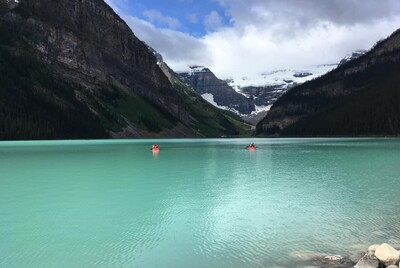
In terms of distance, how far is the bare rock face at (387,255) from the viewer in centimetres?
1518

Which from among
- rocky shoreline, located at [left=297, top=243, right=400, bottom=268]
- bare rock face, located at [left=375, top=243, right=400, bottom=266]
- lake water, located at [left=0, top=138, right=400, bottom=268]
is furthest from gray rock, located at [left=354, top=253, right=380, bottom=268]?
lake water, located at [left=0, top=138, right=400, bottom=268]

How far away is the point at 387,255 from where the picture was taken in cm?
1530

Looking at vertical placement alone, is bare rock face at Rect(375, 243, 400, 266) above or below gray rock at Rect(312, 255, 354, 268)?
above

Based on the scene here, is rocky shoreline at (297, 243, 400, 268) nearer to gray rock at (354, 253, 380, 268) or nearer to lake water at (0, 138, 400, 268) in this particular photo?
gray rock at (354, 253, 380, 268)

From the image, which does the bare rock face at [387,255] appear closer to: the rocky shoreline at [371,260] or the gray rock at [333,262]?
the rocky shoreline at [371,260]

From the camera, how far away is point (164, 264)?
17.0 meters

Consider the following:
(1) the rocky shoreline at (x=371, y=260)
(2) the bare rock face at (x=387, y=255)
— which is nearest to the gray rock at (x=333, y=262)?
(1) the rocky shoreline at (x=371, y=260)

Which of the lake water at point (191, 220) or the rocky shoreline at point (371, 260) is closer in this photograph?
the rocky shoreline at point (371, 260)

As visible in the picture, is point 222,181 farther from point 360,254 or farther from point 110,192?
point 360,254

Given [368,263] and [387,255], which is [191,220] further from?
[387,255]

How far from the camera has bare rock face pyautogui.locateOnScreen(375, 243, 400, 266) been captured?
1518 cm

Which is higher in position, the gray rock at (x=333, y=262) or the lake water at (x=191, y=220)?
the gray rock at (x=333, y=262)

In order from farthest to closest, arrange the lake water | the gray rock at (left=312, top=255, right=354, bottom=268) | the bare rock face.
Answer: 1. the lake water
2. the gray rock at (left=312, top=255, right=354, bottom=268)
3. the bare rock face

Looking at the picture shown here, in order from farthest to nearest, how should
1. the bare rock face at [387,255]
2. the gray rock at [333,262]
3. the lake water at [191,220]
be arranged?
the lake water at [191,220] < the gray rock at [333,262] < the bare rock face at [387,255]
